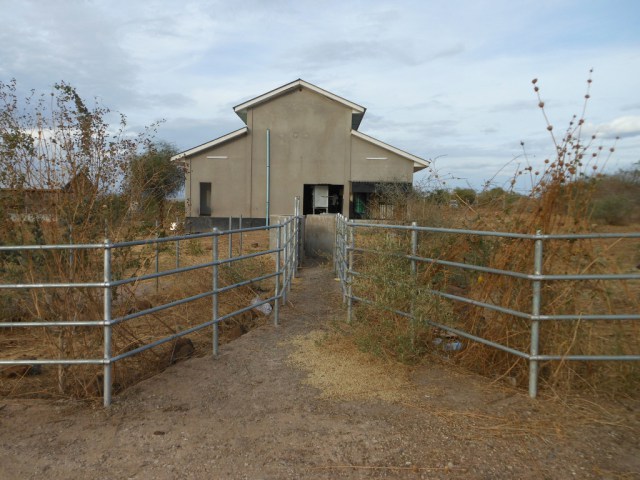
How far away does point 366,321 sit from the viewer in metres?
6.00

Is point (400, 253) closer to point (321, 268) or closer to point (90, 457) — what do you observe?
point (90, 457)

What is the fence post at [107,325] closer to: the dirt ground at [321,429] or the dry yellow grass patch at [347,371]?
the dirt ground at [321,429]

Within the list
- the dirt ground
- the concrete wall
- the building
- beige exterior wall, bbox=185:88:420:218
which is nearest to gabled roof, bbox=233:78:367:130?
the building

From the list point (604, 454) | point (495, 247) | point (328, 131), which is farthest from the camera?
point (328, 131)

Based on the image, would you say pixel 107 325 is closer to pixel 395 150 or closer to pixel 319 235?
pixel 319 235

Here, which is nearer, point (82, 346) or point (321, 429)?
point (321, 429)

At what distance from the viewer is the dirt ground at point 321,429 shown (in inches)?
138

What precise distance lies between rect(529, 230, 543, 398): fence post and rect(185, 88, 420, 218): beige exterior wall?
65.0ft

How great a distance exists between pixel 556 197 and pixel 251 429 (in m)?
3.28

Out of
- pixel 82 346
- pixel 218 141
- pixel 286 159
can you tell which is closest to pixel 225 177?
pixel 218 141

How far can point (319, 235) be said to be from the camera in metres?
15.1

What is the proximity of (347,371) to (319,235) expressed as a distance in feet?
32.6

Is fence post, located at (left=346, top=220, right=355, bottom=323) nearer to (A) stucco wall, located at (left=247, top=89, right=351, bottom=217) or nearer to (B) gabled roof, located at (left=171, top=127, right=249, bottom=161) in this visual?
(A) stucco wall, located at (left=247, top=89, right=351, bottom=217)

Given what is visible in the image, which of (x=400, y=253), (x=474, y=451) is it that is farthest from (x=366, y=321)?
(x=474, y=451)
